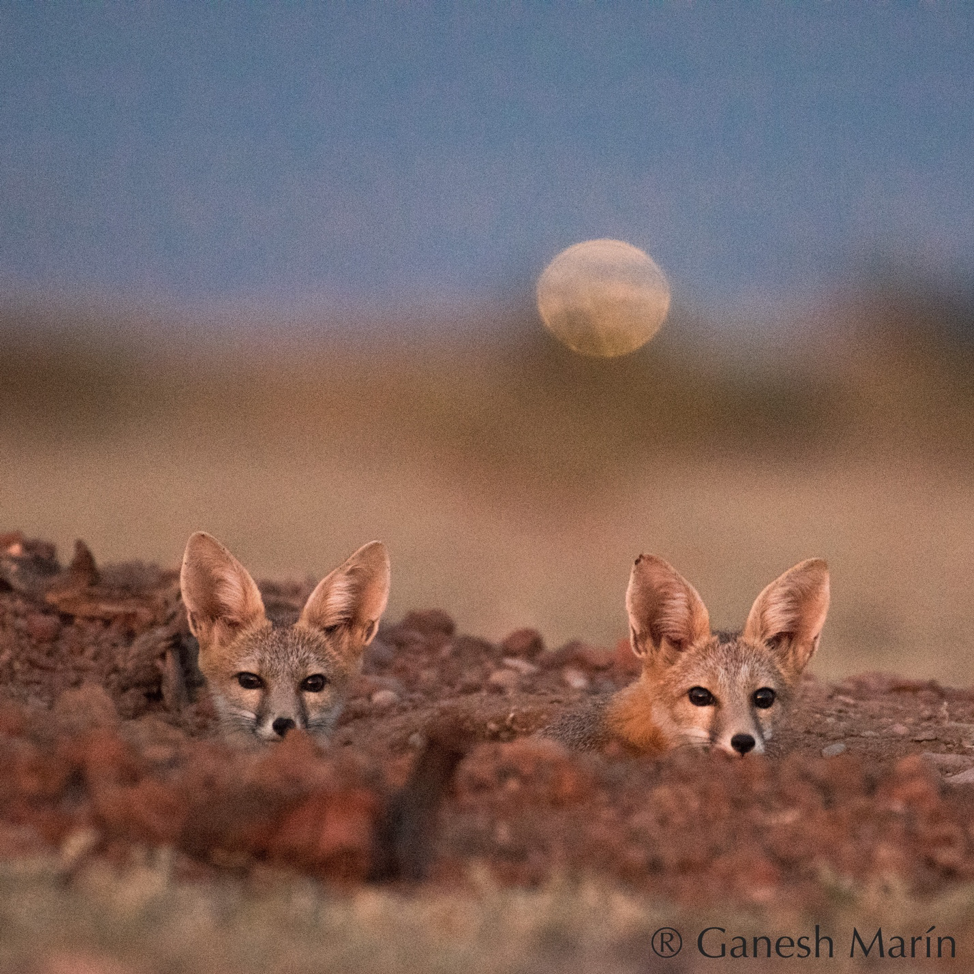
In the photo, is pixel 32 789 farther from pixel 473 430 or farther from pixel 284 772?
pixel 473 430

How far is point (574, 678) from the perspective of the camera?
848cm

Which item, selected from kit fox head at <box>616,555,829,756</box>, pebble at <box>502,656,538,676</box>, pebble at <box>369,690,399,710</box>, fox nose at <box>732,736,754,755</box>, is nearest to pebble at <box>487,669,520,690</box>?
pebble at <box>502,656,538,676</box>

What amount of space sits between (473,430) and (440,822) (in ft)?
79.2

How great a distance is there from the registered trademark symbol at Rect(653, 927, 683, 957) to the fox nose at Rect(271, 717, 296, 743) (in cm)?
324

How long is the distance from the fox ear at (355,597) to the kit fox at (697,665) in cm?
109

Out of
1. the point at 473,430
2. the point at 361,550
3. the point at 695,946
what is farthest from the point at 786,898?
the point at 473,430

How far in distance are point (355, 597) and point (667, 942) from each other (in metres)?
3.94

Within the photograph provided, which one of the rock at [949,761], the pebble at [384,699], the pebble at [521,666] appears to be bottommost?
the rock at [949,761]

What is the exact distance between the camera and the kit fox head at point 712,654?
19.0 feet

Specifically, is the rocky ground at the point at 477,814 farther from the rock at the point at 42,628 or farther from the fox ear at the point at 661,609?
the rock at the point at 42,628

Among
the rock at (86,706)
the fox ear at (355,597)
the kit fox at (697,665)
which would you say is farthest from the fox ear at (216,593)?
the kit fox at (697,665)

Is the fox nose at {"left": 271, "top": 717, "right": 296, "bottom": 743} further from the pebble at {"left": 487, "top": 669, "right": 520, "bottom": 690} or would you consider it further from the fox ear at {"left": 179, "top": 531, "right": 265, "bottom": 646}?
the pebble at {"left": 487, "top": 669, "right": 520, "bottom": 690}

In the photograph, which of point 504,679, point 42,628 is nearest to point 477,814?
point 504,679

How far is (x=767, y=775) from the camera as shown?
4.29 meters
